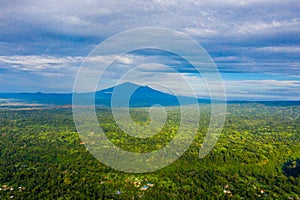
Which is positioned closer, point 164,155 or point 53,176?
point 53,176

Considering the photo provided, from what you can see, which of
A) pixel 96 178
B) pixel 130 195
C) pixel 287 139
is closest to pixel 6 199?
pixel 96 178

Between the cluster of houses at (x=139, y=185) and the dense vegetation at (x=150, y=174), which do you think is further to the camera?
the cluster of houses at (x=139, y=185)

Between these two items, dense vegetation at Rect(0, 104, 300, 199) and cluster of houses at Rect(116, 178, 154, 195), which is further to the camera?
cluster of houses at Rect(116, 178, 154, 195)

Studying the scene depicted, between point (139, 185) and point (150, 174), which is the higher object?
point (150, 174)

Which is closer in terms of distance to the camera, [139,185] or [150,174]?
[139,185]

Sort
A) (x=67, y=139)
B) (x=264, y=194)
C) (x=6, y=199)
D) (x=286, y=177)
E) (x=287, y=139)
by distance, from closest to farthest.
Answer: (x=6, y=199)
(x=264, y=194)
(x=286, y=177)
(x=67, y=139)
(x=287, y=139)

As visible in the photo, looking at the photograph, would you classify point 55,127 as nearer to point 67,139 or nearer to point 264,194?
point 67,139

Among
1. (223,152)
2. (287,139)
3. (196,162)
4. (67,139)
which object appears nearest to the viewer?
(196,162)

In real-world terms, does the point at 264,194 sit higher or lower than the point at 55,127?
lower
